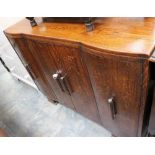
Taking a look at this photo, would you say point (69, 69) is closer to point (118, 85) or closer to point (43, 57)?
point (43, 57)

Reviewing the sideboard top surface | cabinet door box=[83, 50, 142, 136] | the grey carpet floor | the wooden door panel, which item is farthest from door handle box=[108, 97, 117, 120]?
the grey carpet floor

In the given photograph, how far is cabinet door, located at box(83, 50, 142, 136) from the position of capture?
26.0 inches

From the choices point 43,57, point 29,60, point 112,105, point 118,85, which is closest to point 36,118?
point 29,60

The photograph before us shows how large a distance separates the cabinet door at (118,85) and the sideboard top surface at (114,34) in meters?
0.05

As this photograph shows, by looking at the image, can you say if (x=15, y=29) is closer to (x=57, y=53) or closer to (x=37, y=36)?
(x=37, y=36)

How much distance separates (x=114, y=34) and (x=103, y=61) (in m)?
0.12

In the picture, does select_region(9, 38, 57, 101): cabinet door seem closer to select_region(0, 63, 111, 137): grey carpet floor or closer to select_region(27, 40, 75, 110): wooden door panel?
select_region(27, 40, 75, 110): wooden door panel

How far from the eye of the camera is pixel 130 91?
28.8 inches

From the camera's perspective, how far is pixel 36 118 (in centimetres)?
178

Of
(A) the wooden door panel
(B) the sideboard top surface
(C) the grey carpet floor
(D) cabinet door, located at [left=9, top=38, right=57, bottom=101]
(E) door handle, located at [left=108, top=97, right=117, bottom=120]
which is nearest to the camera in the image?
(B) the sideboard top surface
